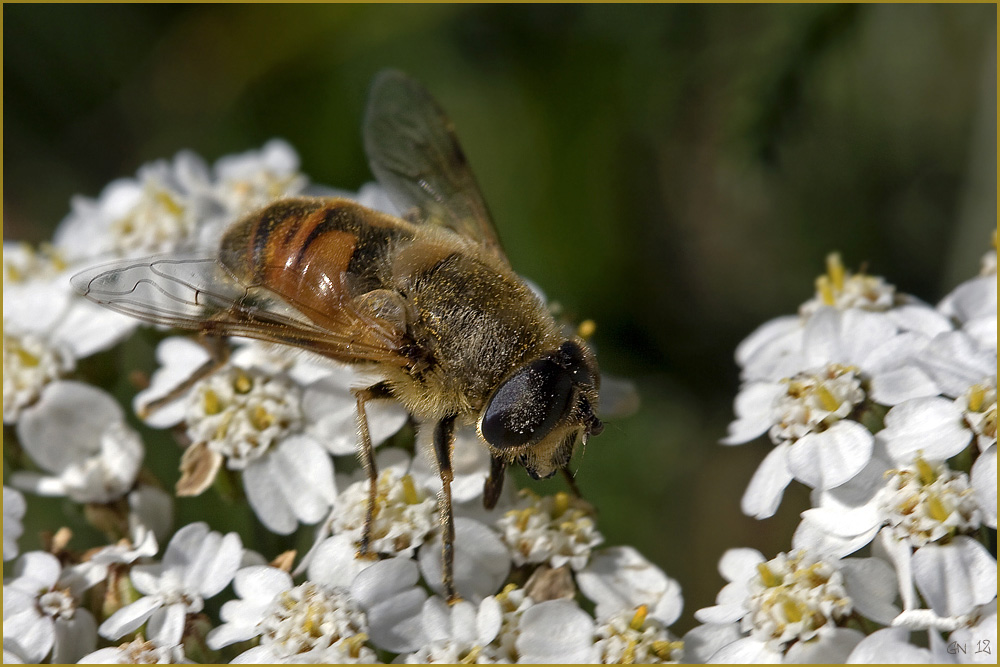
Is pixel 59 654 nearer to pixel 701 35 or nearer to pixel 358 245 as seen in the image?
pixel 358 245

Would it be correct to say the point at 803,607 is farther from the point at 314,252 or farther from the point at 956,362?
the point at 314,252

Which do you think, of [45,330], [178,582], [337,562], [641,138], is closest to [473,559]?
[337,562]

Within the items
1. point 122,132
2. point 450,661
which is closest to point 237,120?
point 122,132

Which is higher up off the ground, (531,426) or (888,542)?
(531,426)

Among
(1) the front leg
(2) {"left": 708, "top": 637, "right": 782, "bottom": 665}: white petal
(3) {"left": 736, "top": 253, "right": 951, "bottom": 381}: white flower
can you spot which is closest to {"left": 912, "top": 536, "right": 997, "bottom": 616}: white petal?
(2) {"left": 708, "top": 637, "right": 782, "bottom": 665}: white petal

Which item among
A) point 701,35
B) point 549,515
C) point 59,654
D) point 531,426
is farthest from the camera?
point 701,35

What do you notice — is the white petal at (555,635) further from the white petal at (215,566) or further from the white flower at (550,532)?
the white petal at (215,566)
